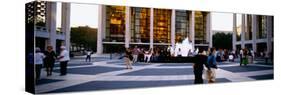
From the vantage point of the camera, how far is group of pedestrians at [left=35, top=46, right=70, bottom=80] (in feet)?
33.9

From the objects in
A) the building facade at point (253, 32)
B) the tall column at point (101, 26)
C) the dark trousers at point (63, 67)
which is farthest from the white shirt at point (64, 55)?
the building facade at point (253, 32)

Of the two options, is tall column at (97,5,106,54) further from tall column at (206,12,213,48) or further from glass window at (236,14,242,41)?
glass window at (236,14,242,41)

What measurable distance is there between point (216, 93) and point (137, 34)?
397 cm

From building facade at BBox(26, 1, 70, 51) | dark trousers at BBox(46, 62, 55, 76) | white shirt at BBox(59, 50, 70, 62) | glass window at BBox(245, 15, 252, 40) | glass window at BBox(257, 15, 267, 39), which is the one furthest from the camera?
glass window at BBox(257, 15, 267, 39)

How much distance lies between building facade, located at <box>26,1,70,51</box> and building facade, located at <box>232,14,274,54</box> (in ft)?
22.6

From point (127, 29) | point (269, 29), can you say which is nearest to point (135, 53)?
point (127, 29)

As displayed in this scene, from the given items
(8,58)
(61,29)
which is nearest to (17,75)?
(8,58)

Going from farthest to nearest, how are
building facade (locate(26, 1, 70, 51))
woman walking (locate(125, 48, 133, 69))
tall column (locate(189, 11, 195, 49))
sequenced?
tall column (locate(189, 11, 195, 49))
woman walking (locate(125, 48, 133, 69))
building facade (locate(26, 1, 70, 51))

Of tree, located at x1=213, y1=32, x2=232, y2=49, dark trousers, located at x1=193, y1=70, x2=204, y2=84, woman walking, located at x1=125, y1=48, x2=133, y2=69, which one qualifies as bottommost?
dark trousers, located at x1=193, y1=70, x2=204, y2=84

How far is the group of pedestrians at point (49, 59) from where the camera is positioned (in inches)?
407

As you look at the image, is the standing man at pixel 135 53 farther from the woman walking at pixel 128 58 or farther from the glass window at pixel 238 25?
→ the glass window at pixel 238 25

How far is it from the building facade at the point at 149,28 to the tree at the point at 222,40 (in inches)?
10.9

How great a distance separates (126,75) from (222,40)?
4.16 metres

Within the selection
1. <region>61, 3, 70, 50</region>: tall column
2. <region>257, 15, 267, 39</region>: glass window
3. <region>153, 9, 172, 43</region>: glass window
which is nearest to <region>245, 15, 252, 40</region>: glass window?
<region>257, 15, 267, 39</region>: glass window
